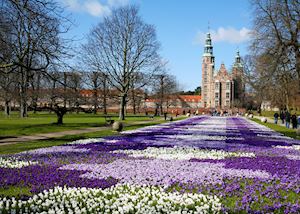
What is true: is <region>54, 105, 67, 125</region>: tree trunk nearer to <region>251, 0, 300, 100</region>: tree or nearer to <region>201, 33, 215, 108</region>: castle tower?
<region>251, 0, 300, 100</region>: tree

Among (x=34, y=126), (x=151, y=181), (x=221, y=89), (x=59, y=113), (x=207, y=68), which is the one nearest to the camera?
(x=151, y=181)

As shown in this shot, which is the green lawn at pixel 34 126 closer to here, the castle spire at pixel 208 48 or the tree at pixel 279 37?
the tree at pixel 279 37

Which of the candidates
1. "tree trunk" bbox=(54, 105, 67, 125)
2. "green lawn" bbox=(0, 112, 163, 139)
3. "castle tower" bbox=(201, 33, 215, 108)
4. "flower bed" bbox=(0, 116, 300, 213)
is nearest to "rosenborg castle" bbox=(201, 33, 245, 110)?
"castle tower" bbox=(201, 33, 215, 108)

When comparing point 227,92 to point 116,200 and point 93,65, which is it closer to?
point 93,65

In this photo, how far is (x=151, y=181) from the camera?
1009cm

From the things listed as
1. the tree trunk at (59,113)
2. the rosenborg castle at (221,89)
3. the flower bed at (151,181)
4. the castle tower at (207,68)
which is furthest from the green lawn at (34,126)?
the castle tower at (207,68)

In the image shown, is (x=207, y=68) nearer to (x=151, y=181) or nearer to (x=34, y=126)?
(x=34, y=126)

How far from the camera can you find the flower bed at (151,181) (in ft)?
24.7

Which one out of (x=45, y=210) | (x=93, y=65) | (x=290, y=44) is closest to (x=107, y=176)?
(x=45, y=210)

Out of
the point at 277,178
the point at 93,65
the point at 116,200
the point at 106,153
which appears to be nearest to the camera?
the point at 116,200

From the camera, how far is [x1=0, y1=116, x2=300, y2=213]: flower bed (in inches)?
296

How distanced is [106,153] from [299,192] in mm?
8410

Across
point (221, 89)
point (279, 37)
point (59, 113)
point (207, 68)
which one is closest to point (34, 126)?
point (59, 113)

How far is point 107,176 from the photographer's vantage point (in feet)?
35.3
